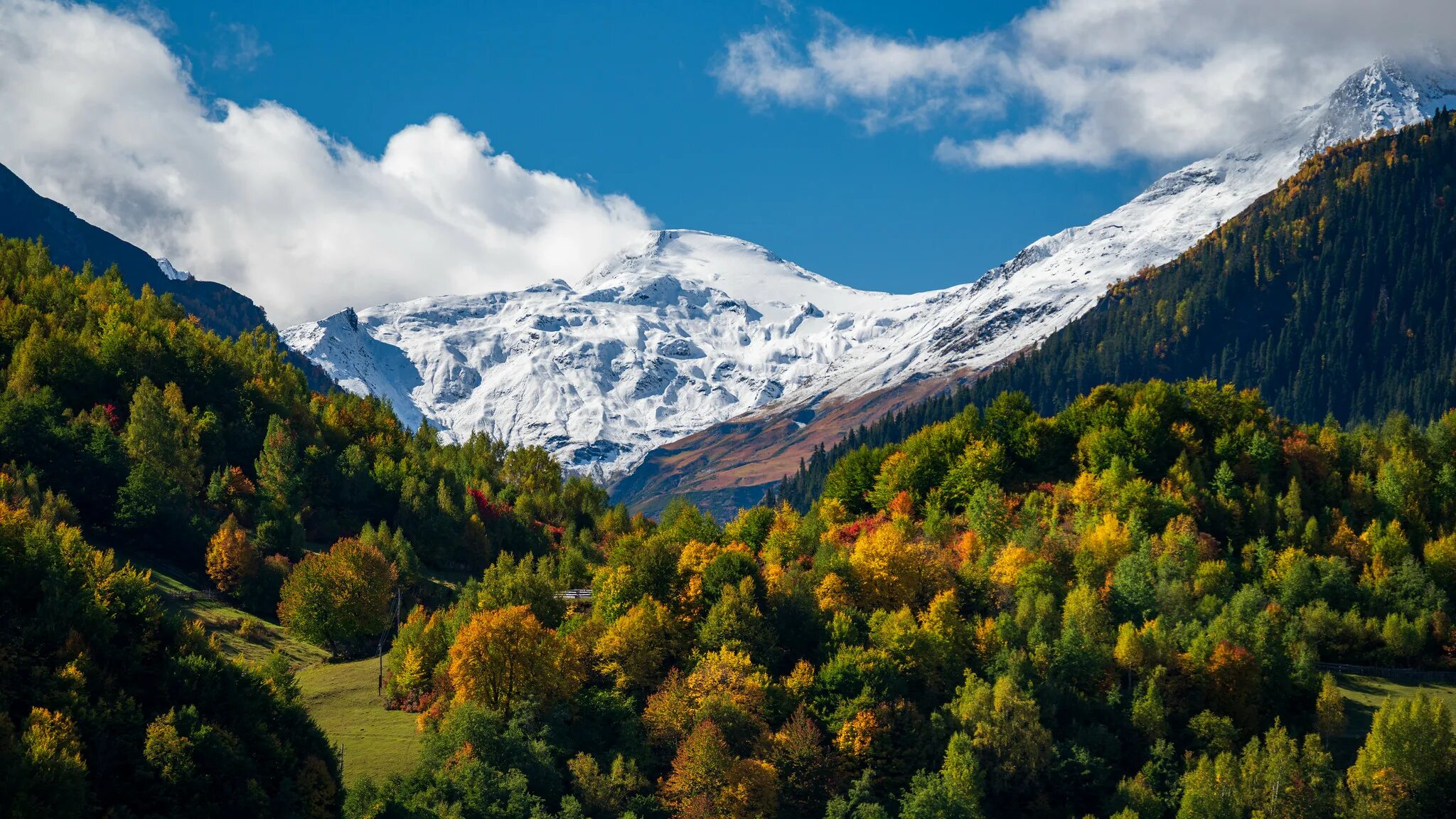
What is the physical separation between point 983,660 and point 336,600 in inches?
2299

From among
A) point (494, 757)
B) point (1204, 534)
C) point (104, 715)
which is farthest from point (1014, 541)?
point (104, 715)

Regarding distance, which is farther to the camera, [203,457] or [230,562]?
[203,457]

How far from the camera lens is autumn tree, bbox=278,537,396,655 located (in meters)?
125

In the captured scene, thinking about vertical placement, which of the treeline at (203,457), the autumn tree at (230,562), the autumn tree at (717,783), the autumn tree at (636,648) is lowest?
the autumn tree at (717,783)

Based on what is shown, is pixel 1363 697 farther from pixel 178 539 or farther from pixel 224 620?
pixel 178 539

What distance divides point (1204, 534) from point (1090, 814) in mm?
47039

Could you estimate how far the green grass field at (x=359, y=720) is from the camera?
96062mm

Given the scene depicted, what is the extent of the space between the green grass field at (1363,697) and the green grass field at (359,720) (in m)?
70.4

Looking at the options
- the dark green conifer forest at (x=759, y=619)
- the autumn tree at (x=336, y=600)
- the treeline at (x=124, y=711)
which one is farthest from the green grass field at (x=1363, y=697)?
the autumn tree at (x=336, y=600)

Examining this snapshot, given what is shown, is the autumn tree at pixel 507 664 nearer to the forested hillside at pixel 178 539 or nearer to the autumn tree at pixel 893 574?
the forested hillside at pixel 178 539

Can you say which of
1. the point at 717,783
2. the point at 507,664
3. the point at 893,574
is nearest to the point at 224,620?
the point at 507,664

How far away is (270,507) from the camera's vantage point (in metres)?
153

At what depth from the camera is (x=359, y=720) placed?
104688 millimetres

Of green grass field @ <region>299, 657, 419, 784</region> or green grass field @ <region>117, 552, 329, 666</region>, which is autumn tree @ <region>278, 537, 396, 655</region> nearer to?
green grass field @ <region>117, 552, 329, 666</region>
